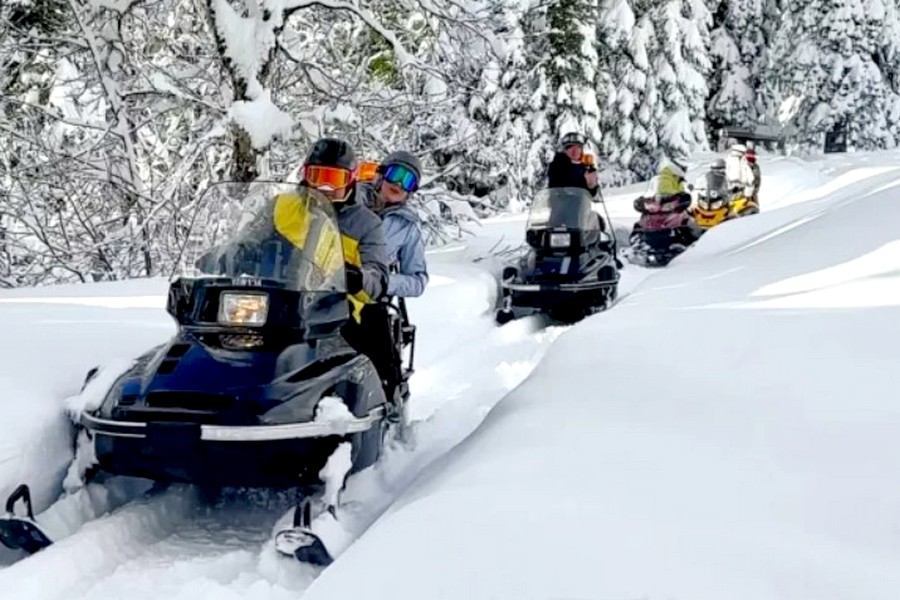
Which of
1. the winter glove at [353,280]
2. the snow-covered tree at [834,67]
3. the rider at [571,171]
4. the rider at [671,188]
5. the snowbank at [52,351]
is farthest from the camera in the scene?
the snow-covered tree at [834,67]

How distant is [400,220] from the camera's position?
5129mm

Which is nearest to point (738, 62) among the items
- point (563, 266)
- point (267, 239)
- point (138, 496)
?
point (563, 266)

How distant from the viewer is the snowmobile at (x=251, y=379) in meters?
3.43

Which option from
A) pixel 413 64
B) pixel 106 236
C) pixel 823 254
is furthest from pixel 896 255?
pixel 106 236

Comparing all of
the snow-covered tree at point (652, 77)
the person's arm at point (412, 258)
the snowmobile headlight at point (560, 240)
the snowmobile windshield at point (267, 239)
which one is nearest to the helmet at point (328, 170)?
the snowmobile windshield at point (267, 239)

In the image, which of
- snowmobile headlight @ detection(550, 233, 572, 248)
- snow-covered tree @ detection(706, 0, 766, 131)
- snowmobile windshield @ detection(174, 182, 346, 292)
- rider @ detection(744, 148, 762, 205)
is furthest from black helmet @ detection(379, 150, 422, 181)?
snow-covered tree @ detection(706, 0, 766, 131)

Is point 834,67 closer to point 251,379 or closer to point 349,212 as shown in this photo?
point 349,212

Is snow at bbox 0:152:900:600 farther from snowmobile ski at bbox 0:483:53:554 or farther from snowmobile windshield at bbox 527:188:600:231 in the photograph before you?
snowmobile windshield at bbox 527:188:600:231

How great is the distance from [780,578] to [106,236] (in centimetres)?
894

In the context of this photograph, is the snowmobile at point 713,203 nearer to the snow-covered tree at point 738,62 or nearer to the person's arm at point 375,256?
the person's arm at point 375,256

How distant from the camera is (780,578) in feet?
7.66

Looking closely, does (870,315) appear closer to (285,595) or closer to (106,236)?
(285,595)

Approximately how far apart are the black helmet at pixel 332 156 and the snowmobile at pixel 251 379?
0.25 metres

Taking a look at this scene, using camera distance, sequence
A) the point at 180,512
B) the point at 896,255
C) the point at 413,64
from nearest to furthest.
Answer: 1. the point at 180,512
2. the point at 896,255
3. the point at 413,64
